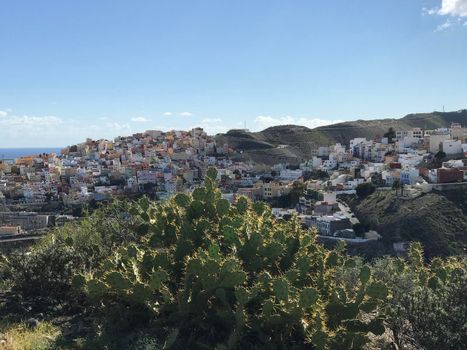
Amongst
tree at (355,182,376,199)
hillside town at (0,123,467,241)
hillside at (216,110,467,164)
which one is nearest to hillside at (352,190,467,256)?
hillside town at (0,123,467,241)

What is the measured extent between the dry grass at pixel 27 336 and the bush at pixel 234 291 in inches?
17.7

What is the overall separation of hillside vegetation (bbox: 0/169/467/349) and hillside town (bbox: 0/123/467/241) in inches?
944

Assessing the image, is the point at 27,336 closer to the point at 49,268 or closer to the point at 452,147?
the point at 49,268

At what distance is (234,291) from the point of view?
381 centimetres

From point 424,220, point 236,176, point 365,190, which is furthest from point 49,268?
point 236,176

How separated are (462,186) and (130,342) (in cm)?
3832

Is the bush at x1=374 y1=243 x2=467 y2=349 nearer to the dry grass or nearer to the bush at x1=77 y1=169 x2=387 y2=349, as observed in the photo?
the bush at x1=77 y1=169 x2=387 y2=349

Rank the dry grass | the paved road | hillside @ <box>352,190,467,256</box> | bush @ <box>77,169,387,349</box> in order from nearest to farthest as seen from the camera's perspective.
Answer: bush @ <box>77,169,387,349</box> < the dry grass < hillside @ <box>352,190,467,256</box> < the paved road

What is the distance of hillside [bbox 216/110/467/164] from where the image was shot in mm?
75188

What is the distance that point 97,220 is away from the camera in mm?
8070

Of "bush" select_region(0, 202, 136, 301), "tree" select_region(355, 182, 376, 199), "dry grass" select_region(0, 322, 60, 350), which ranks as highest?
"bush" select_region(0, 202, 136, 301)

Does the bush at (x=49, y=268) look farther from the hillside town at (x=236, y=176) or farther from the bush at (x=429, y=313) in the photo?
the hillside town at (x=236, y=176)

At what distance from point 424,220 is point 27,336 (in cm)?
3065

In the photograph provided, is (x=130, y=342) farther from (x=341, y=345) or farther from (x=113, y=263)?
(x=341, y=345)
